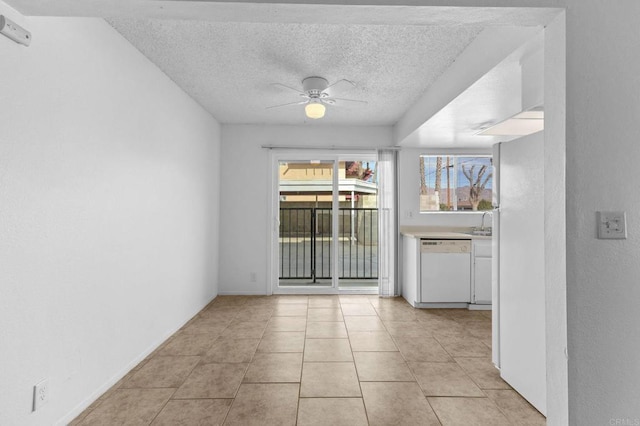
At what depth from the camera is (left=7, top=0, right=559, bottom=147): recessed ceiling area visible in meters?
1.35

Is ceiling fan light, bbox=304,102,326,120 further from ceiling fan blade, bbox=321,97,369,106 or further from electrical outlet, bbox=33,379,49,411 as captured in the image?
electrical outlet, bbox=33,379,49,411

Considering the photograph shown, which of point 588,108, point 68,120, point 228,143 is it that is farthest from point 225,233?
point 588,108

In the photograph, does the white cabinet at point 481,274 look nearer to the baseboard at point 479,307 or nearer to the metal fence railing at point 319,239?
the baseboard at point 479,307

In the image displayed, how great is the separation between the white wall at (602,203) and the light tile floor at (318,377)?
2.58 feet

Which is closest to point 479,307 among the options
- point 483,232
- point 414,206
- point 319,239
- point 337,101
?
point 483,232

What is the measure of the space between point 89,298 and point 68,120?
41.0 inches

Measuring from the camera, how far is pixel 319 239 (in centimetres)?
520

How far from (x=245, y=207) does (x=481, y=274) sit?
323cm

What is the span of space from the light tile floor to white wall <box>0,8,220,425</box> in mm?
329

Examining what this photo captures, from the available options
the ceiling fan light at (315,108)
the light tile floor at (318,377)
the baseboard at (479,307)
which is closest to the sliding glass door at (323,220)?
the baseboard at (479,307)

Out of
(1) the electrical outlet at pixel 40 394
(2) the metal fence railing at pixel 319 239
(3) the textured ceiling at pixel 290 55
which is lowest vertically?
(1) the electrical outlet at pixel 40 394

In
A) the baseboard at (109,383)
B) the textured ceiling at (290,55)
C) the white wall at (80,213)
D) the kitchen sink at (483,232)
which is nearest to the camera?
the white wall at (80,213)

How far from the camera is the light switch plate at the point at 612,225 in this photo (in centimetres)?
130

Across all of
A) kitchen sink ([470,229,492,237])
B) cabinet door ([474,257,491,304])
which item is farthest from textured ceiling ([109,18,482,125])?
cabinet door ([474,257,491,304])
